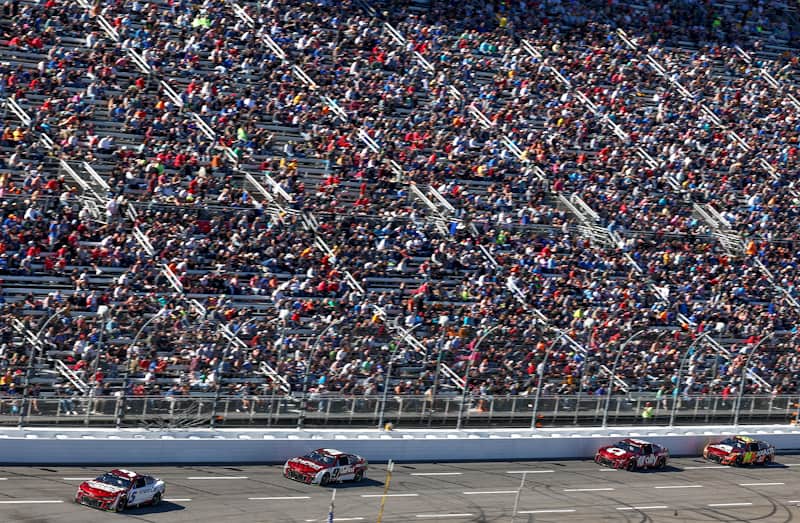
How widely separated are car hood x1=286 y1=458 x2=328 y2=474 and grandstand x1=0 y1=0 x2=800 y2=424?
7.04ft

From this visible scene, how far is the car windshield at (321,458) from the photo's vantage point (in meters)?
34.9

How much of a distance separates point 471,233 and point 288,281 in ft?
27.2

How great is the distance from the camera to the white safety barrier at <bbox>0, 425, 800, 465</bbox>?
3334cm

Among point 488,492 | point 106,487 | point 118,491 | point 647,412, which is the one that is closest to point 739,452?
point 647,412

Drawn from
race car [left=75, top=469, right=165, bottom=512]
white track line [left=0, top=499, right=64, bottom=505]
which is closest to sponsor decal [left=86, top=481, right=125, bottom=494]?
race car [left=75, top=469, right=165, bottom=512]

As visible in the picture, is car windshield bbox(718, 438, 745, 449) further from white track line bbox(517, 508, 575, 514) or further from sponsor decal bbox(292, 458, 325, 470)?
sponsor decal bbox(292, 458, 325, 470)

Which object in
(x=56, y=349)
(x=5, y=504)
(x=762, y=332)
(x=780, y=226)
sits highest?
(x=780, y=226)

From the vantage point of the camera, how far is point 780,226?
192 feet

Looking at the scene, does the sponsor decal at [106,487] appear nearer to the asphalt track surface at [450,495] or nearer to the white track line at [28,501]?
the asphalt track surface at [450,495]

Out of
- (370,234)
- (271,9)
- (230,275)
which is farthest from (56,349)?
(271,9)

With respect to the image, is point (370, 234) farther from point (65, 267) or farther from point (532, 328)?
point (65, 267)

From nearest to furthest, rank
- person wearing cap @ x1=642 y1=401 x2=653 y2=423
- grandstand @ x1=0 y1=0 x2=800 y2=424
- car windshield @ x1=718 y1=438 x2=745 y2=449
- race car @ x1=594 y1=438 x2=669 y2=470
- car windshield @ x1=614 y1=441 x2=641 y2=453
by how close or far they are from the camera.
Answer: grandstand @ x1=0 y1=0 x2=800 y2=424, race car @ x1=594 y1=438 x2=669 y2=470, car windshield @ x1=614 y1=441 x2=641 y2=453, car windshield @ x1=718 y1=438 x2=745 y2=449, person wearing cap @ x1=642 y1=401 x2=653 y2=423

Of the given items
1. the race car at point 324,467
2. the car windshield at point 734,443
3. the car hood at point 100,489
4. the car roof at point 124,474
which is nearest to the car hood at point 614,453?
the car windshield at point 734,443

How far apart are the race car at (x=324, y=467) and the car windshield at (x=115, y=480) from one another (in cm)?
543
